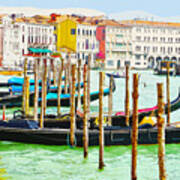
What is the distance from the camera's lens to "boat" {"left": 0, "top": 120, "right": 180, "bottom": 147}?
9.62m

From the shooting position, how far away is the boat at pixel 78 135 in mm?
9625

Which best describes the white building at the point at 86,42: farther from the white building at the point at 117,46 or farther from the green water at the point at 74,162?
the green water at the point at 74,162

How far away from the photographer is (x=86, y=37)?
5128 cm

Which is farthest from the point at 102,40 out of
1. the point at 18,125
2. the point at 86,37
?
the point at 18,125

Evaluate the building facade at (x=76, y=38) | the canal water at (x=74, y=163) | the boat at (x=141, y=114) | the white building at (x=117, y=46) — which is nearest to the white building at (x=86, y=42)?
the building facade at (x=76, y=38)

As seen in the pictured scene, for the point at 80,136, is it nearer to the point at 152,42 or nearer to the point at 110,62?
the point at 110,62

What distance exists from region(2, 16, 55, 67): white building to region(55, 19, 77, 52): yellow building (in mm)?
1697

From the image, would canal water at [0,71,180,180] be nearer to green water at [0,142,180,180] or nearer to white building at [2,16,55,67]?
green water at [0,142,180,180]

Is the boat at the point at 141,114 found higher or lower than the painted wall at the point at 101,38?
lower

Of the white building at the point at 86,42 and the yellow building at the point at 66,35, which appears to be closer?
the yellow building at the point at 66,35

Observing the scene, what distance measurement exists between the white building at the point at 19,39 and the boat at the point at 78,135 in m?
32.6

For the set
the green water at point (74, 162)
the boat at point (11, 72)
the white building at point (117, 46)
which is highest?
the white building at point (117, 46)

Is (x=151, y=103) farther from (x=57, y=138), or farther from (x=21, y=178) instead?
(x=21, y=178)

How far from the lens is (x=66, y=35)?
4969 cm
